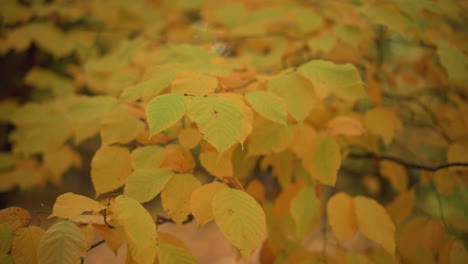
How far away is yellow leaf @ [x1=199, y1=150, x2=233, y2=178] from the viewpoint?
0.95m

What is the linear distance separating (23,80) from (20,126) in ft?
2.00

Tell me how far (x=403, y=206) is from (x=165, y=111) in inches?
47.9

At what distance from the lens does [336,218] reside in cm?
115

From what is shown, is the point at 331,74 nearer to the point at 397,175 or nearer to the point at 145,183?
the point at 145,183

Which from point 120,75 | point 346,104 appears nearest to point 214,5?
point 120,75

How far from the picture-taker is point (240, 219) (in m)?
0.79

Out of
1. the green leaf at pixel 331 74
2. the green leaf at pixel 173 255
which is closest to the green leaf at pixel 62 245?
the green leaf at pixel 173 255

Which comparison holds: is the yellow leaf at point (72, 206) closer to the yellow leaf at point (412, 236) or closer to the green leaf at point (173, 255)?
the green leaf at point (173, 255)

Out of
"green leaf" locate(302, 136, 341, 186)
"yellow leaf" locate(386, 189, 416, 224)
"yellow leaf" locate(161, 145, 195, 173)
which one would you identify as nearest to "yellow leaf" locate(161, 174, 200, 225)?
"yellow leaf" locate(161, 145, 195, 173)

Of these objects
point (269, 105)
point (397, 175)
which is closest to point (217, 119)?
point (269, 105)

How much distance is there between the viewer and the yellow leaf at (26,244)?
2.47 ft

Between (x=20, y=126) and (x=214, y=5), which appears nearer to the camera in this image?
(x=20, y=126)

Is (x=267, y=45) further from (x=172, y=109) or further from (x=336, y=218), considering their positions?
(x=172, y=109)

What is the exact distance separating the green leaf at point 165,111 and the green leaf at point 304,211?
611 millimetres
